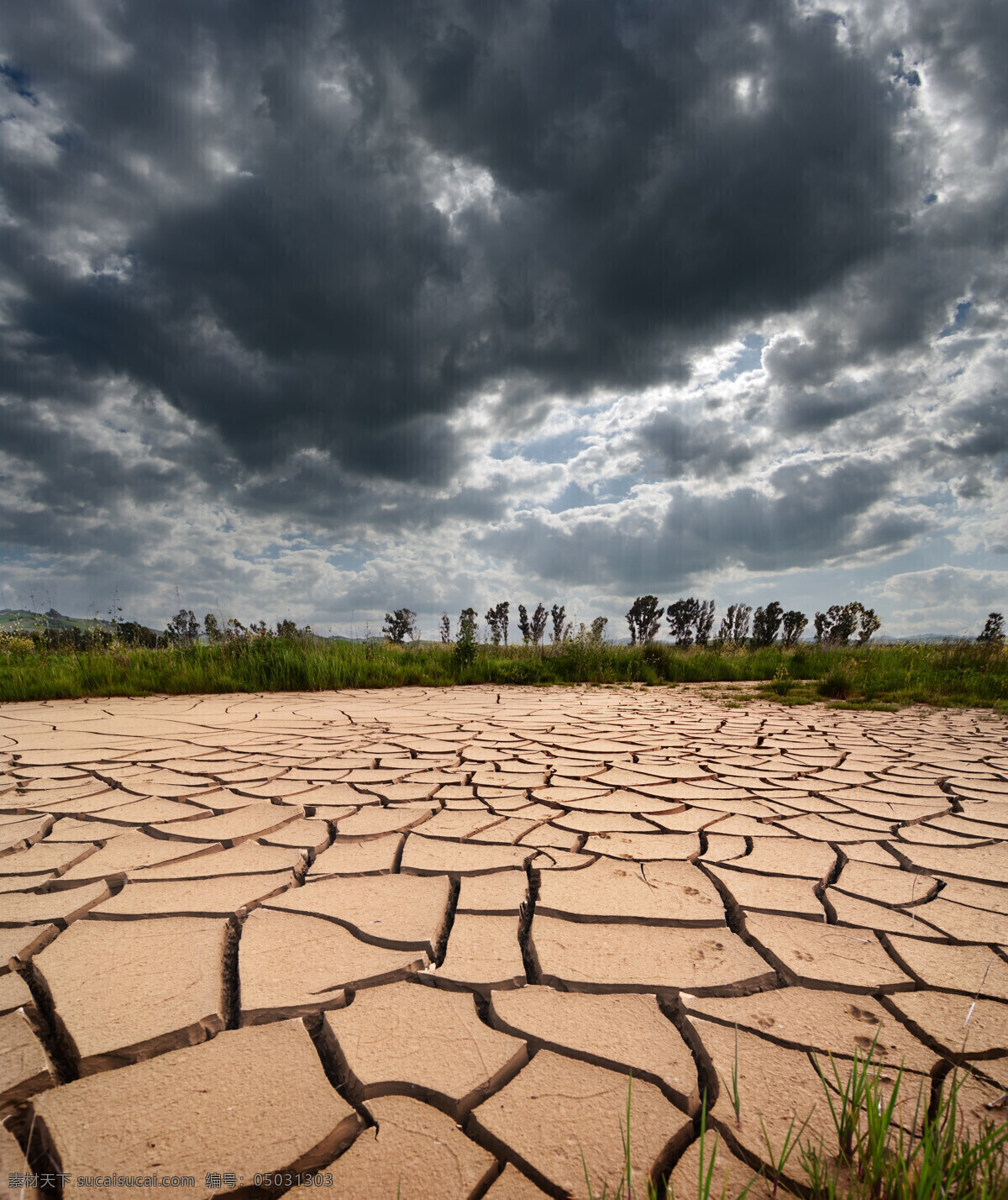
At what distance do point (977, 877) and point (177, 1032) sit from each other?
6.39ft

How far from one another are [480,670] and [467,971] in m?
6.46

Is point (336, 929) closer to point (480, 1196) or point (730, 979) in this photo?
point (480, 1196)

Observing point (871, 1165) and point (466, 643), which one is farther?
point (466, 643)

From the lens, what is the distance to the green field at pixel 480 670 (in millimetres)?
5785

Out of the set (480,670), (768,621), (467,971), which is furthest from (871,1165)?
(768,621)

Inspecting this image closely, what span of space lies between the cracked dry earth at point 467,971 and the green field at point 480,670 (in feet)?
12.5

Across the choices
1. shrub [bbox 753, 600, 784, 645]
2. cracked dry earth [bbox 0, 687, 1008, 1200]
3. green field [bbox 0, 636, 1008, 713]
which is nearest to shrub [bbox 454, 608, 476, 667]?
green field [bbox 0, 636, 1008, 713]

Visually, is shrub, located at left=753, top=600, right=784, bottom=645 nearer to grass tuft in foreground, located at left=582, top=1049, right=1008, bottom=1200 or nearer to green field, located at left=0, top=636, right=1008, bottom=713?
green field, located at left=0, top=636, right=1008, bottom=713

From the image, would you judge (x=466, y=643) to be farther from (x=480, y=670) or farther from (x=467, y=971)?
(x=467, y=971)

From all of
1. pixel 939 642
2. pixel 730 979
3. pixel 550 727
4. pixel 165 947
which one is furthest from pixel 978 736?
pixel 939 642

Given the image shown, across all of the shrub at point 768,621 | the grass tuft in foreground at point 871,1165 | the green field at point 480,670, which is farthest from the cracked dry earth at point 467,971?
the shrub at point 768,621

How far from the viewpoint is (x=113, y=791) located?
2234 mm

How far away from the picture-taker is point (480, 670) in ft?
24.8

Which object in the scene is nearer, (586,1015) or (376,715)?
(586,1015)
